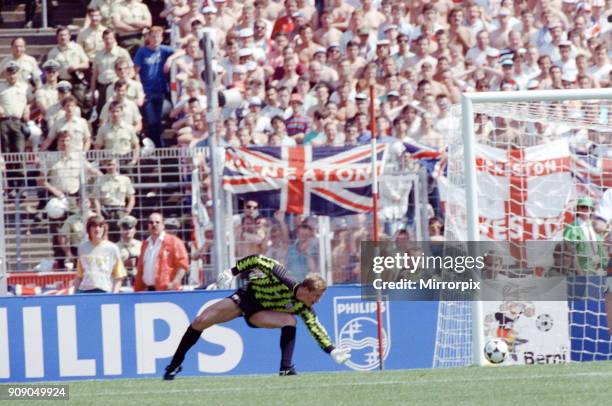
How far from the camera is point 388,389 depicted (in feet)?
34.1

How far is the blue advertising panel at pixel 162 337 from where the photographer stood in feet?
47.0

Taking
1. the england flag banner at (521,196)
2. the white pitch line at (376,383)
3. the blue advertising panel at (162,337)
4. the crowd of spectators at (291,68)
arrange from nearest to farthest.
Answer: the white pitch line at (376,383) → the england flag banner at (521,196) → the blue advertising panel at (162,337) → the crowd of spectators at (291,68)

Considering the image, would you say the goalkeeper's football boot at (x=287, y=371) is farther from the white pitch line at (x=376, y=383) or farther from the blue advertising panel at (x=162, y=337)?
the blue advertising panel at (x=162, y=337)

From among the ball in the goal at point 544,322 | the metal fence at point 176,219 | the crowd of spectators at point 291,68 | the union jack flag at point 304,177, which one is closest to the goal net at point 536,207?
the ball in the goal at point 544,322

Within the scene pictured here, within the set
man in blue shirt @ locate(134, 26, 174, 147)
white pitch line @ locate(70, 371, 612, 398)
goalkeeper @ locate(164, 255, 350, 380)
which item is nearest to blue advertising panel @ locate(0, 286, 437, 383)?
goalkeeper @ locate(164, 255, 350, 380)

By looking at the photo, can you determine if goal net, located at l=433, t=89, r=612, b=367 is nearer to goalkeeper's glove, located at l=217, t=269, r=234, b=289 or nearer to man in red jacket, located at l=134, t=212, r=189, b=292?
Result: goalkeeper's glove, located at l=217, t=269, r=234, b=289

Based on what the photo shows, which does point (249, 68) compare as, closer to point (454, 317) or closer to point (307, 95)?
point (307, 95)

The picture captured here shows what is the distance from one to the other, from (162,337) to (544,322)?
3880 mm

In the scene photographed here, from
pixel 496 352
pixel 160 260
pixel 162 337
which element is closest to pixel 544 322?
pixel 496 352

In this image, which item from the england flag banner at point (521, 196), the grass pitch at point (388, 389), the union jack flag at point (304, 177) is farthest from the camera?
the union jack flag at point (304, 177)

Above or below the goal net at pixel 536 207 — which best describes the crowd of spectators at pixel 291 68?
above

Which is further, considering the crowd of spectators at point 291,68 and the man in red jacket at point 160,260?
the crowd of spectators at point 291,68

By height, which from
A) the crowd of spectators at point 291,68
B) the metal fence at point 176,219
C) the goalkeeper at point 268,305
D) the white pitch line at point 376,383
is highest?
the crowd of spectators at point 291,68

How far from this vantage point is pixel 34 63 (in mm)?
18328
